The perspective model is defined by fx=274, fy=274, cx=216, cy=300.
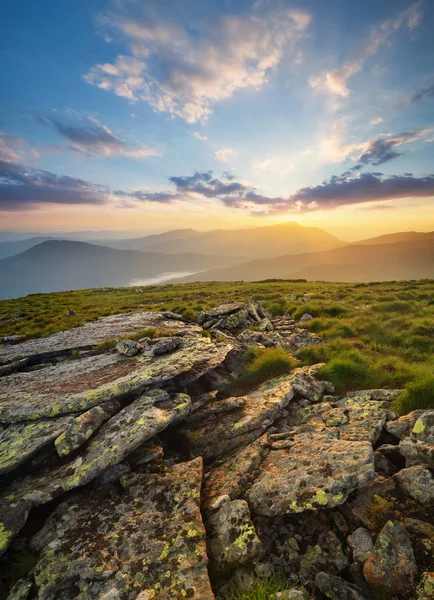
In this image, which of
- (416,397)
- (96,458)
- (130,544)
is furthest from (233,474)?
(416,397)

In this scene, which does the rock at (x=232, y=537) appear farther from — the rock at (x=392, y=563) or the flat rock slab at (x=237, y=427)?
the flat rock slab at (x=237, y=427)

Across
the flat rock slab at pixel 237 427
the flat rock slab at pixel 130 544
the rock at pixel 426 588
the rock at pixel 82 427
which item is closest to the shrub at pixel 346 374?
the flat rock slab at pixel 237 427

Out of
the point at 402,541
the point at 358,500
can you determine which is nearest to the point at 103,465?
the point at 358,500

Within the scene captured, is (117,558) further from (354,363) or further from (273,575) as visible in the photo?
(354,363)

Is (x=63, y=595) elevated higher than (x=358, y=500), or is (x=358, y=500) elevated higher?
(x=358, y=500)

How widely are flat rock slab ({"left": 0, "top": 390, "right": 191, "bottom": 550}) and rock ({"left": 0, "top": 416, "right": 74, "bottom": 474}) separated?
1.46ft

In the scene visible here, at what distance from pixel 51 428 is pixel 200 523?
3.94 m

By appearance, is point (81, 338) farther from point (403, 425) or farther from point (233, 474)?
point (403, 425)

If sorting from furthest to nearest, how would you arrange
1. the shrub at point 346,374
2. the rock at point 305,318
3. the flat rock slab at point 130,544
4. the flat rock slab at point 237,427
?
the rock at point 305,318, the shrub at point 346,374, the flat rock slab at point 237,427, the flat rock slab at point 130,544

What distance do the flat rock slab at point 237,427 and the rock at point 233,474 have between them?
0.95 ft

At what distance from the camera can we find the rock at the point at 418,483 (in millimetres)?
4391

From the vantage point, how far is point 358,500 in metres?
4.66

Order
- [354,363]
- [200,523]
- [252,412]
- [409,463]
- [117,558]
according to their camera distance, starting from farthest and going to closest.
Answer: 1. [354,363]
2. [252,412]
3. [409,463]
4. [200,523]
5. [117,558]

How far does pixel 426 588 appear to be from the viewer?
11.0ft
